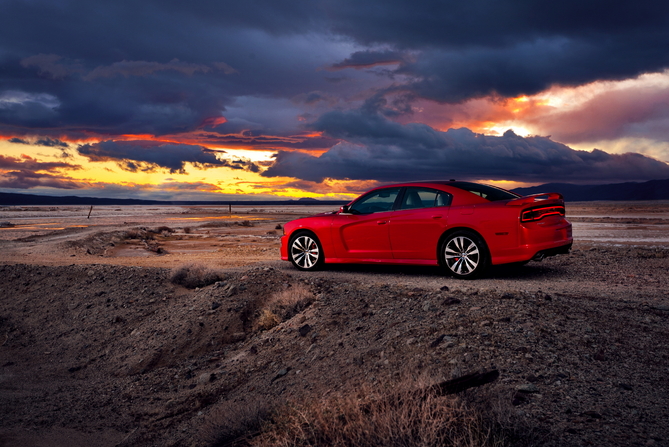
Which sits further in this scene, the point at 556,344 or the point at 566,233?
the point at 566,233

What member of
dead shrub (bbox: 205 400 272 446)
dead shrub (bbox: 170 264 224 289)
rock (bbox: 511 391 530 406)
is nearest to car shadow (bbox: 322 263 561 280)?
dead shrub (bbox: 170 264 224 289)

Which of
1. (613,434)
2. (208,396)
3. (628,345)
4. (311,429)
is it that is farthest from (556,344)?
(208,396)

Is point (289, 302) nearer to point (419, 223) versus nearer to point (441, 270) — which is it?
point (419, 223)

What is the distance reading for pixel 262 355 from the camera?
704 cm

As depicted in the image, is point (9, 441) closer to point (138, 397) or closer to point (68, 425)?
point (68, 425)

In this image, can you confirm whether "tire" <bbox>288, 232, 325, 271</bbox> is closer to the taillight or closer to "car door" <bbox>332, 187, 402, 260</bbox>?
"car door" <bbox>332, 187, 402, 260</bbox>

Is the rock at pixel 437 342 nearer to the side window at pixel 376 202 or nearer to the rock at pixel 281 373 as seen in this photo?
the rock at pixel 281 373

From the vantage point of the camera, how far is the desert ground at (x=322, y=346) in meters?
4.39

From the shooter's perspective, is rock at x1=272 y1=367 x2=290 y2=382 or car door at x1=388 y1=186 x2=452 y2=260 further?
car door at x1=388 y1=186 x2=452 y2=260

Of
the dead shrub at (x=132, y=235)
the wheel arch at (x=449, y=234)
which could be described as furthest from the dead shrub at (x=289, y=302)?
the dead shrub at (x=132, y=235)

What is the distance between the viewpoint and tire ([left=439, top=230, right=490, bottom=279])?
8.36 m

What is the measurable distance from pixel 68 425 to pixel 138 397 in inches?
38.1

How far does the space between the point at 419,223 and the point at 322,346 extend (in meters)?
3.26

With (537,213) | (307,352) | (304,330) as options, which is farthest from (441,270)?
(307,352)
